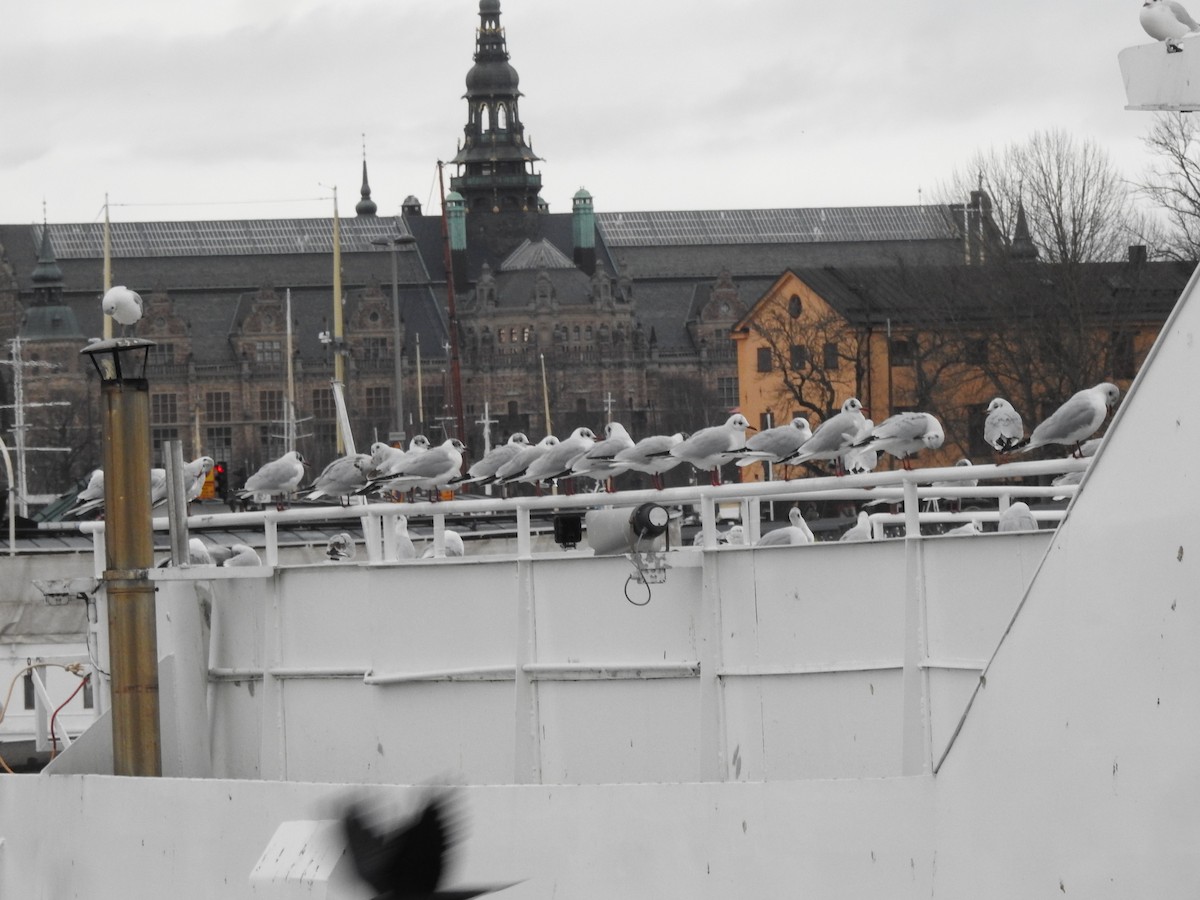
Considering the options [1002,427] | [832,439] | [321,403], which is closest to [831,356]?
[1002,427]

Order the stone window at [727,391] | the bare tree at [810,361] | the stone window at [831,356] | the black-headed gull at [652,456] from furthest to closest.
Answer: the stone window at [727,391] → the stone window at [831,356] → the bare tree at [810,361] → the black-headed gull at [652,456]

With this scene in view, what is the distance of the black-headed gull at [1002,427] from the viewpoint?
16.0 m

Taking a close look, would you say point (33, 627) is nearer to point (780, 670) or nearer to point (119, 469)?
point (119, 469)

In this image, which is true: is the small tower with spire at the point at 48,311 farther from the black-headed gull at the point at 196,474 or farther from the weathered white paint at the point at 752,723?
the weathered white paint at the point at 752,723

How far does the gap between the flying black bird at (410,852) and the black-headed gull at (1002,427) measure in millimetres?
7622

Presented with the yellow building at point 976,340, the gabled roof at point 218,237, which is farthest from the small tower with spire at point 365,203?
the yellow building at point 976,340

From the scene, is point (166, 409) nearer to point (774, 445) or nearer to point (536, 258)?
point (536, 258)

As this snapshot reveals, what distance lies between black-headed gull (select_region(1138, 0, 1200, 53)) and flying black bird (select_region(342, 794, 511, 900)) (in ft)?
13.6

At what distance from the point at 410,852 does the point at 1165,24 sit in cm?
470

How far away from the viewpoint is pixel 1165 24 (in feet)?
20.2

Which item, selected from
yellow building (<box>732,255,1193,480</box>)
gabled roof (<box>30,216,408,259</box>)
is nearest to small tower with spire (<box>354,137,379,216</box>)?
gabled roof (<box>30,216,408,259</box>)

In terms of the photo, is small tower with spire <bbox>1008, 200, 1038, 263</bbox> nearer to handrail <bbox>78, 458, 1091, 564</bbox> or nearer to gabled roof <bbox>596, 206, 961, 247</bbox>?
handrail <bbox>78, 458, 1091, 564</bbox>

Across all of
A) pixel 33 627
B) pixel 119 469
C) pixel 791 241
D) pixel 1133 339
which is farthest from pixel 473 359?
pixel 119 469

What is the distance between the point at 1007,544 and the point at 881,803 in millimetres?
2027
